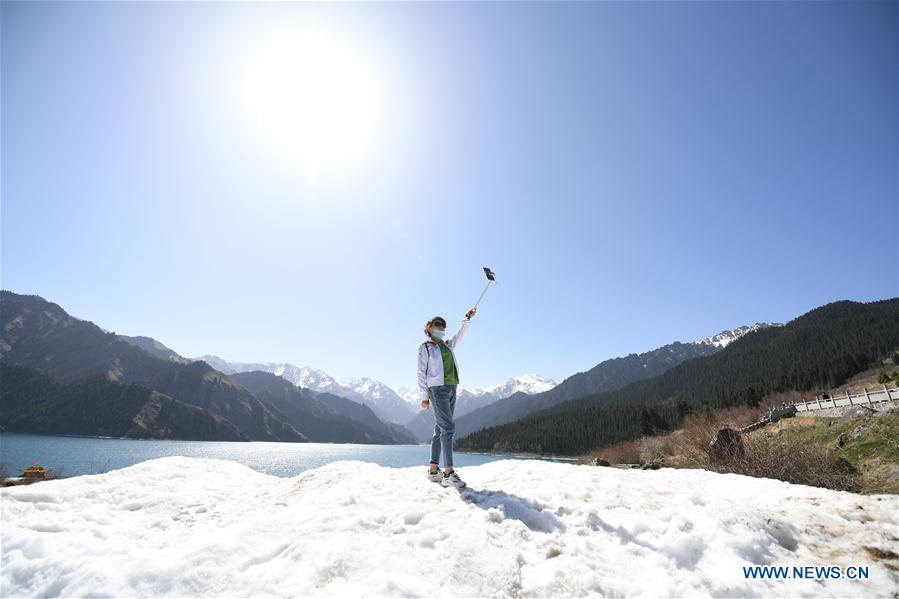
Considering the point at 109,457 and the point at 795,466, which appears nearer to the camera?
the point at 795,466

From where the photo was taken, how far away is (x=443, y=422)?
26.5 ft

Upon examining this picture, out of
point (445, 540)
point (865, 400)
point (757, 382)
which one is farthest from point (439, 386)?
point (757, 382)

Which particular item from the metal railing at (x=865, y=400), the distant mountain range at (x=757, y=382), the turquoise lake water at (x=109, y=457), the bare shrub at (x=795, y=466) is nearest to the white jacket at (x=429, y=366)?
the bare shrub at (x=795, y=466)

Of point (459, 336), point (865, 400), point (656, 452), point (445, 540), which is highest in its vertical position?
point (459, 336)

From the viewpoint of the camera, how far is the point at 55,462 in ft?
244

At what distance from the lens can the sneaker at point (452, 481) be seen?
736 centimetres

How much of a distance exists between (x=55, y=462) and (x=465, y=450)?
15023 cm

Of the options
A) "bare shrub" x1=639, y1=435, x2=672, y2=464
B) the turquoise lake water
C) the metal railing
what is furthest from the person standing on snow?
the metal railing

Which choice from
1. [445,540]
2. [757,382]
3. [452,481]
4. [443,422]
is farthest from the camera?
[757,382]

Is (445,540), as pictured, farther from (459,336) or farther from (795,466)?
(795,466)

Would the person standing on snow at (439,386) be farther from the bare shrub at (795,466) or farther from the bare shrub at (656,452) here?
the bare shrub at (656,452)

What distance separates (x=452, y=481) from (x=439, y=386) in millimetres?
1962

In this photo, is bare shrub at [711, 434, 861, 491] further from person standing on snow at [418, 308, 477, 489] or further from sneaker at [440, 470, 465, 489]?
person standing on snow at [418, 308, 477, 489]

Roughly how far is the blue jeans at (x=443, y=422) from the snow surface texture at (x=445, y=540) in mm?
722
